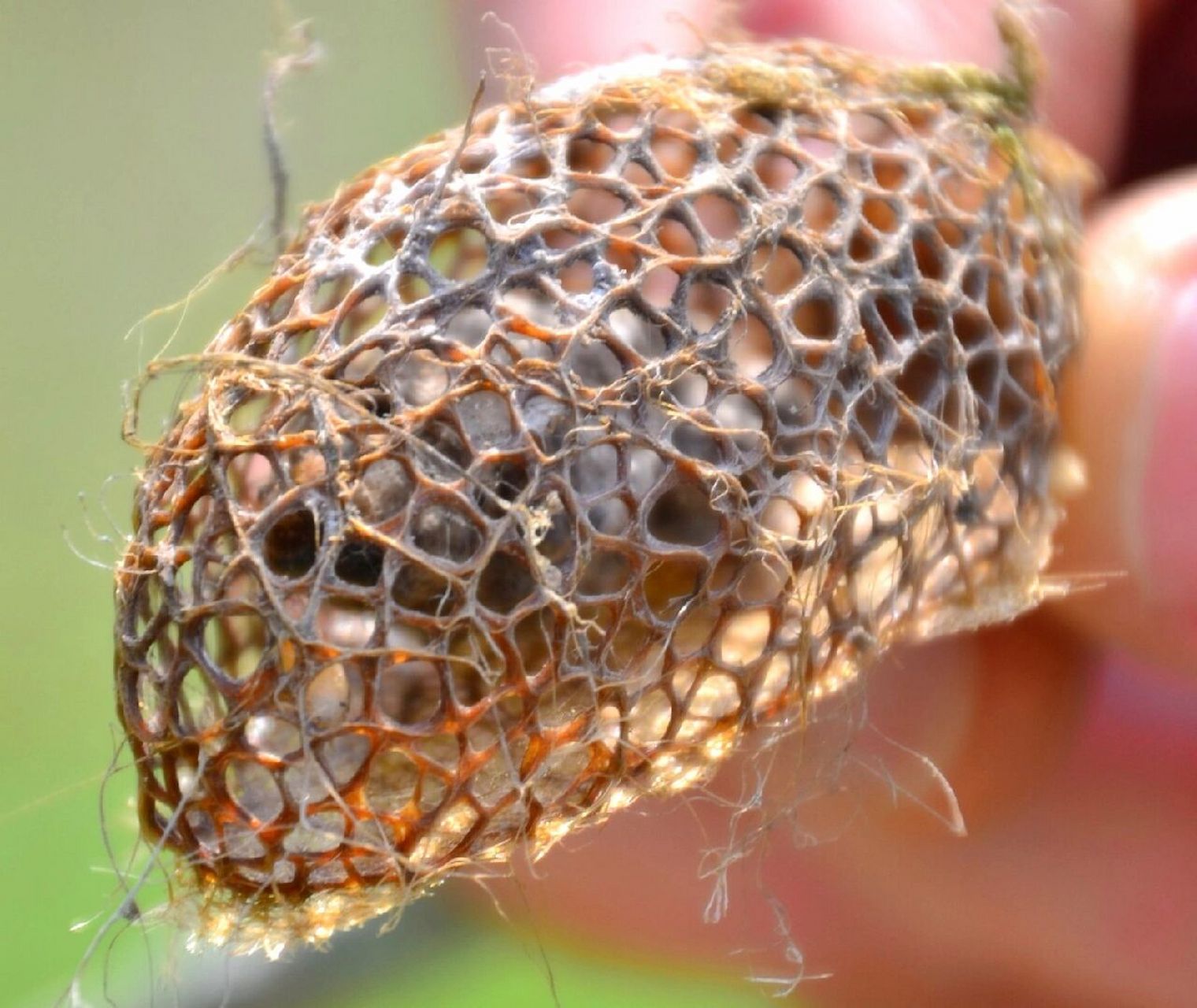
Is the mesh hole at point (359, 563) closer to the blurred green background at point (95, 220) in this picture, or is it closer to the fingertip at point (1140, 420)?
the fingertip at point (1140, 420)

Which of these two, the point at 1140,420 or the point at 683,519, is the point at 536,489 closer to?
the point at 683,519

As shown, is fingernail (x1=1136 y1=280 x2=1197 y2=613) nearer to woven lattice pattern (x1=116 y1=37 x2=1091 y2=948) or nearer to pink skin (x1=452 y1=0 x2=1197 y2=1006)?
pink skin (x1=452 y1=0 x2=1197 y2=1006)

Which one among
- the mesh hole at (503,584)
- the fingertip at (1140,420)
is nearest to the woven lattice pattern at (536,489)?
the mesh hole at (503,584)

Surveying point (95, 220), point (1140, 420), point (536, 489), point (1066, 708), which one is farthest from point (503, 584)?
point (95, 220)

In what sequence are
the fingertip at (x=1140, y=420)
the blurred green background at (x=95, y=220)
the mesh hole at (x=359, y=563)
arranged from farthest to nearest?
the blurred green background at (x=95, y=220), the fingertip at (x=1140, y=420), the mesh hole at (x=359, y=563)

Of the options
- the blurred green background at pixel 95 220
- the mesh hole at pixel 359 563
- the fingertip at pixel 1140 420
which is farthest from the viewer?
the blurred green background at pixel 95 220
